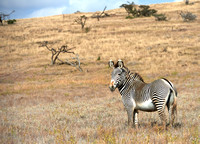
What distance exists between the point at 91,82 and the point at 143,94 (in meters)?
13.8

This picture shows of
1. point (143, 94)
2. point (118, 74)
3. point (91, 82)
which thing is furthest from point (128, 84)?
point (91, 82)

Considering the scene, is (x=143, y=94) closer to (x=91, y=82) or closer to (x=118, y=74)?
(x=118, y=74)

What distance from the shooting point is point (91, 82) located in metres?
20.4

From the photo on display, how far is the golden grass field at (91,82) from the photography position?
23.0ft

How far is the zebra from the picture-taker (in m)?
6.32

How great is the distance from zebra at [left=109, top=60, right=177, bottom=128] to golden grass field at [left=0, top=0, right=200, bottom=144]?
45 cm

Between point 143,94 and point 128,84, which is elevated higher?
point 128,84

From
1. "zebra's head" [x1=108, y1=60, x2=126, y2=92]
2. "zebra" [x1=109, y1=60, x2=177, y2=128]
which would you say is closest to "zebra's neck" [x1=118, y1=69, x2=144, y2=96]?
"zebra" [x1=109, y1=60, x2=177, y2=128]

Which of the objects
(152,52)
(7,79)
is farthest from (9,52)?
(152,52)

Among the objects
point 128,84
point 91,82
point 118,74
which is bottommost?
point 91,82

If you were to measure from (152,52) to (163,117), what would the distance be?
92.4 ft

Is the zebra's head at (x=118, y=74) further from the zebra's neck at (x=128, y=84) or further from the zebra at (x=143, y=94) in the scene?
the zebra's neck at (x=128, y=84)

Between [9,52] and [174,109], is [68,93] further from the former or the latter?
[9,52]

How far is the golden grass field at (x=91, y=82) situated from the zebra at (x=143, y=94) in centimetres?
45
